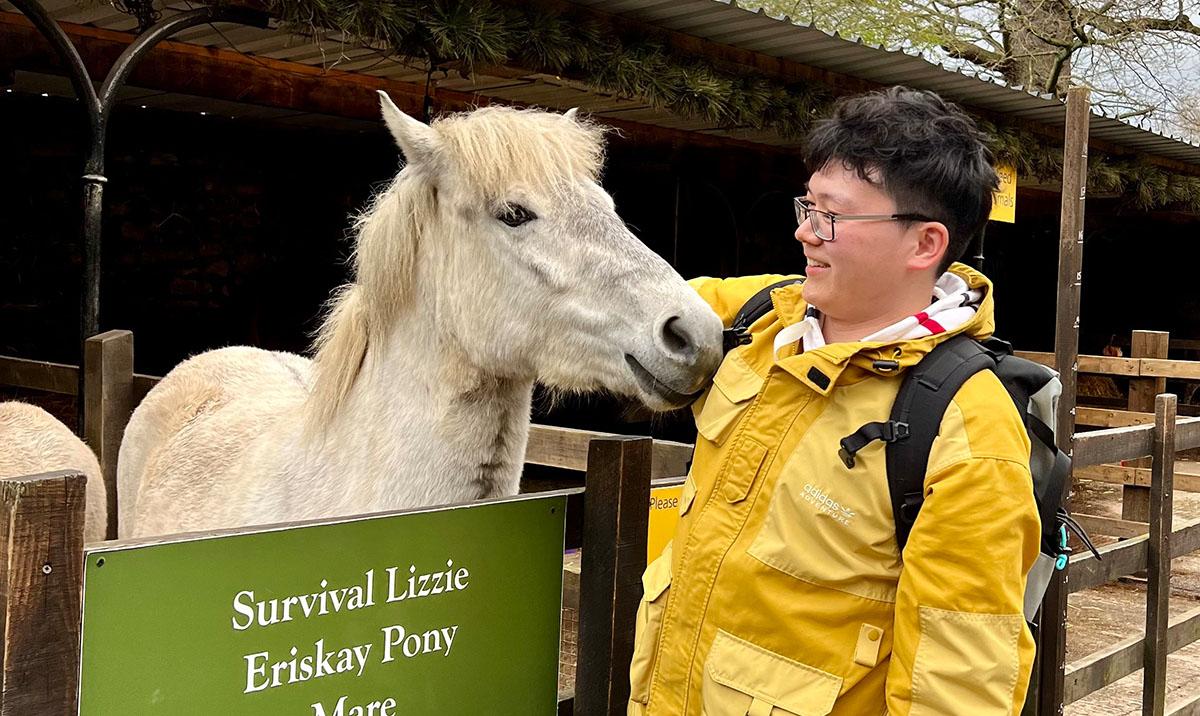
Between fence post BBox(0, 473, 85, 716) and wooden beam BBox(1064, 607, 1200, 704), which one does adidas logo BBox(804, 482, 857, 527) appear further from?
wooden beam BBox(1064, 607, 1200, 704)

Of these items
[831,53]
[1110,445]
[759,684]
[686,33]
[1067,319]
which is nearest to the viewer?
[759,684]

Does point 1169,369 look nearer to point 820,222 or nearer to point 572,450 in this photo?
point 572,450

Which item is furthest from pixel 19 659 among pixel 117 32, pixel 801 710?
pixel 117 32

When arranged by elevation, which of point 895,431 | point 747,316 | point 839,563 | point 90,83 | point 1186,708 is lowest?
point 1186,708

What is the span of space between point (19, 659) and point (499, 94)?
200 inches

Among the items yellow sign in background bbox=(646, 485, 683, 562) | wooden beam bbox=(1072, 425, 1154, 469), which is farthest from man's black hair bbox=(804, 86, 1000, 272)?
wooden beam bbox=(1072, 425, 1154, 469)

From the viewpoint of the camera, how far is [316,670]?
4.85ft

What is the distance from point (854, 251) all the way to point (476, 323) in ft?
2.78

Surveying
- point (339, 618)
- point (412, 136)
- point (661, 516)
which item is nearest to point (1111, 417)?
point (661, 516)

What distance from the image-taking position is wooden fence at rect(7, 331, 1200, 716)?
117 centimetres

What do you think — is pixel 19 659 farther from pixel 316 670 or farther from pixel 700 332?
pixel 700 332

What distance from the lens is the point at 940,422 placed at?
140 cm

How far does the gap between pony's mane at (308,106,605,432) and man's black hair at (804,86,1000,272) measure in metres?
0.71

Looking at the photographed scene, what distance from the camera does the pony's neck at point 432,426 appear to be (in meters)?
2.05
